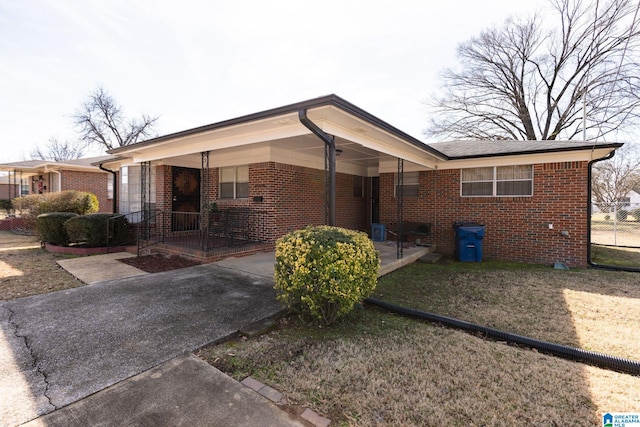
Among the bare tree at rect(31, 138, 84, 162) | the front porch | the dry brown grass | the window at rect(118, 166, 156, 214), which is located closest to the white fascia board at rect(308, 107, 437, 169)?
the front porch

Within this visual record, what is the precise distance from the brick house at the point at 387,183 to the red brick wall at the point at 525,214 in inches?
1.0

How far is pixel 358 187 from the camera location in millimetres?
11688

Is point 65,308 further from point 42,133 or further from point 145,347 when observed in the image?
point 42,133

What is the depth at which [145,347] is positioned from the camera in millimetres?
3012

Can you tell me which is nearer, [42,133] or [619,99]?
[619,99]

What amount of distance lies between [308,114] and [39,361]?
4.18 meters

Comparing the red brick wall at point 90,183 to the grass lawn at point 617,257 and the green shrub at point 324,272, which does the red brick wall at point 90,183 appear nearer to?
the green shrub at point 324,272

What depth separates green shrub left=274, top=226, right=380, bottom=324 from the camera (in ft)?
11.1

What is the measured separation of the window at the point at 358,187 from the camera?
452 inches

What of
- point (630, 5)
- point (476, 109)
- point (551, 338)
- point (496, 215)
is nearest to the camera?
point (551, 338)

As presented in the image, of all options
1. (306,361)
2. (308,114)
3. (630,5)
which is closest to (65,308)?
(306,361)

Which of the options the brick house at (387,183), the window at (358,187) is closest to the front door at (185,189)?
the brick house at (387,183)

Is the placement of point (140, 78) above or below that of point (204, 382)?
above

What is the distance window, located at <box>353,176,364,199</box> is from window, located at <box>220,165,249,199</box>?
4.45 meters
